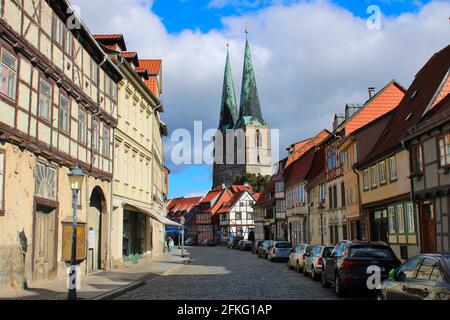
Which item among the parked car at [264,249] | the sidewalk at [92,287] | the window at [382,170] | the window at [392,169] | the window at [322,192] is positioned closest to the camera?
the sidewalk at [92,287]

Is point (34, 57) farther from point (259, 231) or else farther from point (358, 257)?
point (259, 231)

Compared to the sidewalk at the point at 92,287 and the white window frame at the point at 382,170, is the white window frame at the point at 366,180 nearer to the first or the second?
the white window frame at the point at 382,170

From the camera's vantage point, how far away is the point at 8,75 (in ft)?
50.5

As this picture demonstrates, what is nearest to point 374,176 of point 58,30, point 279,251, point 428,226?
point 428,226

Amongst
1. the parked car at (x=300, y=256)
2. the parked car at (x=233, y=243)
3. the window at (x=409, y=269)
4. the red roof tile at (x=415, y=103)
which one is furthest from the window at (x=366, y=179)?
the parked car at (x=233, y=243)

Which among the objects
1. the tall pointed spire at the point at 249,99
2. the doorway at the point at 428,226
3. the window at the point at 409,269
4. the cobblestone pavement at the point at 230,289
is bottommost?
the cobblestone pavement at the point at 230,289

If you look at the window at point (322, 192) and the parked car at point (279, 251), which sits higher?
the window at point (322, 192)

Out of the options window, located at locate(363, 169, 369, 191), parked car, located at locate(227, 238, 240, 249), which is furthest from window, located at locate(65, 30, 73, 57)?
parked car, located at locate(227, 238, 240, 249)

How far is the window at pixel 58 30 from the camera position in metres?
19.0

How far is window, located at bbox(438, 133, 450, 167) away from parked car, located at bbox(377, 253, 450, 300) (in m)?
10.2

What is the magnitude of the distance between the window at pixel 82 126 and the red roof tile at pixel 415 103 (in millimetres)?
13068

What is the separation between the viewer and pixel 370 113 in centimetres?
3694

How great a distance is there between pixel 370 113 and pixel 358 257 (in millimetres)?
22570

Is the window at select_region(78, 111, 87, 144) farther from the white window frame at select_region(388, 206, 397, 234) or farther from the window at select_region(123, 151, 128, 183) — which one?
the white window frame at select_region(388, 206, 397, 234)
